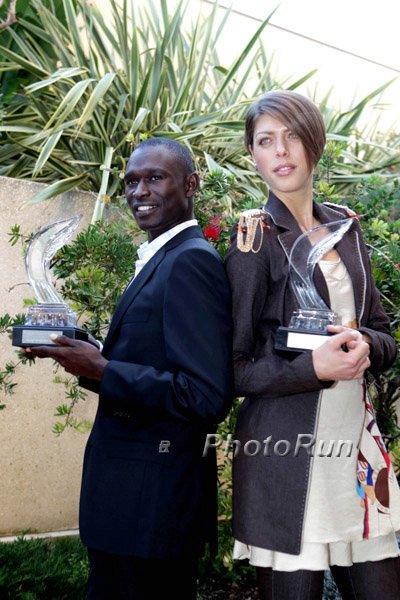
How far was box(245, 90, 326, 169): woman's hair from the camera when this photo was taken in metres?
2.01

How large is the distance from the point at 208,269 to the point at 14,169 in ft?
11.3

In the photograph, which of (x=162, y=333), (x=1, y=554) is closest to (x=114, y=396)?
(x=162, y=333)

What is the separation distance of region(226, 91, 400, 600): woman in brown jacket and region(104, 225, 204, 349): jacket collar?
18 cm

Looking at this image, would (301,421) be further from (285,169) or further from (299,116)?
(299,116)

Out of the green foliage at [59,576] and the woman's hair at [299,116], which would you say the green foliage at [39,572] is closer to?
the green foliage at [59,576]

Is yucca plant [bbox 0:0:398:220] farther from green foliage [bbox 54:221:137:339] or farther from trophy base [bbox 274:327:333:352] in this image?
trophy base [bbox 274:327:333:352]

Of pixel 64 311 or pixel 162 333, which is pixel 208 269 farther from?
pixel 64 311

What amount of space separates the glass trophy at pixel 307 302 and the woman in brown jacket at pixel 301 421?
29 mm

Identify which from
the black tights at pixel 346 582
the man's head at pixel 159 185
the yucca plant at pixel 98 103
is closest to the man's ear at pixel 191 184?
the man's head at pixel 159 185

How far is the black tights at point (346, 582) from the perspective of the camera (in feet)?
6.02

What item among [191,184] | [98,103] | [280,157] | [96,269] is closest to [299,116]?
[280,157]

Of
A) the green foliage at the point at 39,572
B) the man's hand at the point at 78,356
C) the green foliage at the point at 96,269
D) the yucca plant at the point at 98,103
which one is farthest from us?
the yucca plant at the point at 98,103

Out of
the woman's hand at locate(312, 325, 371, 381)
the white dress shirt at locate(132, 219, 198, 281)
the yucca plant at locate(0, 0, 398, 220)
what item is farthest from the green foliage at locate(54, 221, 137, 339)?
the yucca plant at locate(0, 0, 398, 220)

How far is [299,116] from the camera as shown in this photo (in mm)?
2008
